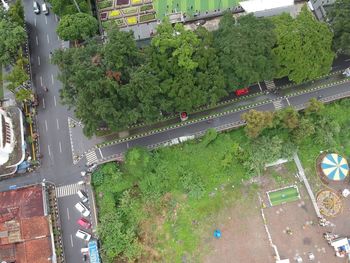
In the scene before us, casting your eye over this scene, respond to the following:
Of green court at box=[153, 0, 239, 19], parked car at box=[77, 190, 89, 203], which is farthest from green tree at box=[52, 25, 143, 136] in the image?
green court at box=[153, 0, 239, 19]

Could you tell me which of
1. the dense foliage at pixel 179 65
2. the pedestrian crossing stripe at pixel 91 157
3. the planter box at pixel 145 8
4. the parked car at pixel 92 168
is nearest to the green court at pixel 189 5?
the planter box at pixel 145 8

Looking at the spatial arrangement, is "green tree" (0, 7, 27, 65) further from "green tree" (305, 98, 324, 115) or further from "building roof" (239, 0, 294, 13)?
"green tree" (305, 98, 324, 115)

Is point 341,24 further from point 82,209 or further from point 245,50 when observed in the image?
point 82,209

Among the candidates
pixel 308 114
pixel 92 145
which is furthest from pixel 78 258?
pixel 308 114

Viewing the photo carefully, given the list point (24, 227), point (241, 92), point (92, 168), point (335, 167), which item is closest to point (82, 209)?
point (92, 168)

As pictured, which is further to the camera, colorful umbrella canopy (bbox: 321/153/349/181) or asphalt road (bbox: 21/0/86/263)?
colorful umbrella canopy (bbox: 321/153/349/181)

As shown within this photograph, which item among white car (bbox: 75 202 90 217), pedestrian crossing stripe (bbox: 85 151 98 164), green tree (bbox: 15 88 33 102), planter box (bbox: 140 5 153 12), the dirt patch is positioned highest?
planter box (bbox: 140 5 153 12)
